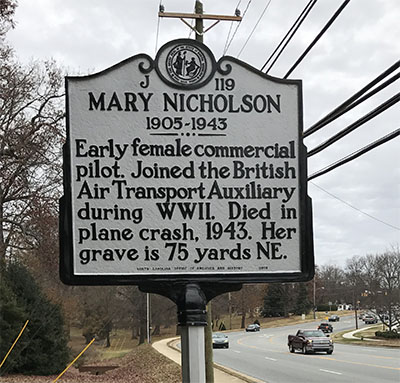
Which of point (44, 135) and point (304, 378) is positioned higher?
point (44, 135)

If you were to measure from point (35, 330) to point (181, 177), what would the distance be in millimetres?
18226

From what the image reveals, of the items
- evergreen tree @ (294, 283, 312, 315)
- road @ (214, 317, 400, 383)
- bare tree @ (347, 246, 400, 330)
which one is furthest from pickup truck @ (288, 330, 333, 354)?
evergreen tree @ (294, 283, 312, 315)

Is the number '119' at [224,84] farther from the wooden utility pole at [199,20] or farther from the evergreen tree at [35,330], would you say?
the evergreen tree at [35,330]

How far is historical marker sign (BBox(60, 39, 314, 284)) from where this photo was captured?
4.17m

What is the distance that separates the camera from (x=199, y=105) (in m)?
4.31

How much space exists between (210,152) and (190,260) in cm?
74

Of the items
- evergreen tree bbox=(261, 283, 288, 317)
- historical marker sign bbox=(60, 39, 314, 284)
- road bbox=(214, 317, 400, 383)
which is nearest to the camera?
historical marker sign bbox=(60, 39, 314, 284)

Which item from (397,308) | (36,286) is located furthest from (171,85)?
(397,308)

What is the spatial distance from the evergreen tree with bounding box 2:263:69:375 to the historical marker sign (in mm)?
16306

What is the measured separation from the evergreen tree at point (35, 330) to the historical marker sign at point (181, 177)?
16.3 m

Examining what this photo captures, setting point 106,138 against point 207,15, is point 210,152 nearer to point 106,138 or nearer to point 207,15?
point 106,138

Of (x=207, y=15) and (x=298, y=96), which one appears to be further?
(x=207, y=15)

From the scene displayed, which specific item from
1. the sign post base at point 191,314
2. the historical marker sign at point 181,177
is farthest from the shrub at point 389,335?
the sign post base at point 191,314

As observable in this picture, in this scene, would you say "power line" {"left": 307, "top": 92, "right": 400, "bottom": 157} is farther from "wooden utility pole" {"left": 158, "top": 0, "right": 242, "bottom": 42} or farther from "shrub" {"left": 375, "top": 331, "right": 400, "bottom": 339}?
"shrub" {"left": 375, "top": 331, "right": 400, "bottom": 339}
